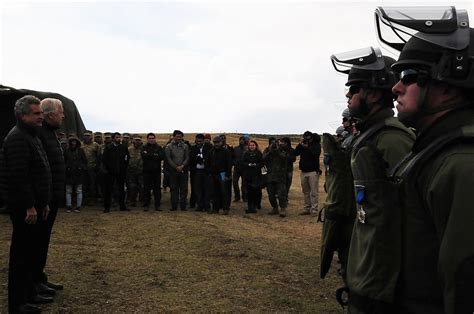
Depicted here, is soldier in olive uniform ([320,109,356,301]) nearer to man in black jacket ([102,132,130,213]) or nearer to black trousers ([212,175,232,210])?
black trousers ([212,175,232,210])

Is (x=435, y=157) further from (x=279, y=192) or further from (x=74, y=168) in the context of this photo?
A: (x=74, y=168)

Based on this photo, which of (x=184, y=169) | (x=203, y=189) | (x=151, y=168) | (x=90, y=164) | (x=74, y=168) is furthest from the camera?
(x=90, y=164)

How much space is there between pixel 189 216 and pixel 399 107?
1065 centimetres

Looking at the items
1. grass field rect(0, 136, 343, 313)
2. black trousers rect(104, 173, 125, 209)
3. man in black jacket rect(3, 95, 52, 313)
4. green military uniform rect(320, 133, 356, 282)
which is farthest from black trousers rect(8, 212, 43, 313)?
black trousers rect(104, 173, 125, 209)

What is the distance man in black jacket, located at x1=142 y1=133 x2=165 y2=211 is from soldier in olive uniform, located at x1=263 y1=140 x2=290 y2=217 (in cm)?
322

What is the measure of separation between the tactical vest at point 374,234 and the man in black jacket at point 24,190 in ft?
12.1

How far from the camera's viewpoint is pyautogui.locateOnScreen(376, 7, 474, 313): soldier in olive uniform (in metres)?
1.47

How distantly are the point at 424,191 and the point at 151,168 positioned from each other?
12029 mm

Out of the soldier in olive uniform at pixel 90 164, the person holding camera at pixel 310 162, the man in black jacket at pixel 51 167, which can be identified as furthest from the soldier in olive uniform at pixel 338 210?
the soldier in olive uniform at pixel 90 164

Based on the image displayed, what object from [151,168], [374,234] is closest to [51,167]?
[374,234]

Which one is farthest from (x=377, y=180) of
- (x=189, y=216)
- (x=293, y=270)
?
(x=189, y=216)

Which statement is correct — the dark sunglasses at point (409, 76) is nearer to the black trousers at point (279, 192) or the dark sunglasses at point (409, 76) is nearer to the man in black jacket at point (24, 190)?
the man in black jacket at point (24, 190)

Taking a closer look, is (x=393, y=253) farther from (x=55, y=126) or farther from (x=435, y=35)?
(x=55, y=126)

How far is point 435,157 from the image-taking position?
1.62 meters
